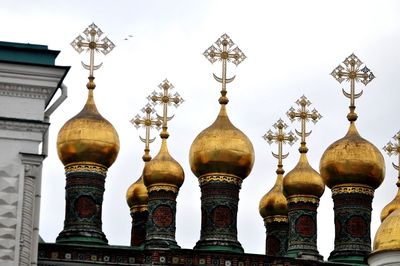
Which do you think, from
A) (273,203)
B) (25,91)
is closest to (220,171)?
(273,203)

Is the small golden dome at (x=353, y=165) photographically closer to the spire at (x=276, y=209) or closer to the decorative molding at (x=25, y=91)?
the spire at (x=276, y=209)

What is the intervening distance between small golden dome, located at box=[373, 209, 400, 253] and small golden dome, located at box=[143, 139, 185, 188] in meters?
7.03

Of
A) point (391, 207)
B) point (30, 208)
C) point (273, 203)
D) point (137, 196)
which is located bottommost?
point (30, 208)

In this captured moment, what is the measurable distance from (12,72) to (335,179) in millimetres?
15763

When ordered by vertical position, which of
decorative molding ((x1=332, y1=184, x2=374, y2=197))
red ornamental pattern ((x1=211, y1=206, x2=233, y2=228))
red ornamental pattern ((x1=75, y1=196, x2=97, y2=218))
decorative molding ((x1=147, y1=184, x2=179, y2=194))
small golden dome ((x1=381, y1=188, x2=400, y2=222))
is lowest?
red ornamental pattern ((x1=211, y1=206, x2=233, y2=228))

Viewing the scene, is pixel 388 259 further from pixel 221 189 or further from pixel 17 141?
pixel 17 141

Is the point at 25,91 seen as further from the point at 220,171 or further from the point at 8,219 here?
the point at 220,171

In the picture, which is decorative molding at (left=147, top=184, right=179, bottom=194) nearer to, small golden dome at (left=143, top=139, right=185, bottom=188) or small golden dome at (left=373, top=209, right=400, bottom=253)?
small golden dome at (left=143, top=139, right=185, bottom=188)

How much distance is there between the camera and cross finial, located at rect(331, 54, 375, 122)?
47938mm

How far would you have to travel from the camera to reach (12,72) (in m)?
32.8

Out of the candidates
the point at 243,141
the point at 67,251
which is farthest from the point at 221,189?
the point at 67,251

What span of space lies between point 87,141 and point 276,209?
627 cm

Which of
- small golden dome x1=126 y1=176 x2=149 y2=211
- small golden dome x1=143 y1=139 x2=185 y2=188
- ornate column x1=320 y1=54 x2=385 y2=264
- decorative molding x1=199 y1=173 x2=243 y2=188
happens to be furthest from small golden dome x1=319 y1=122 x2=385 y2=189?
small golden dome x1=126 y1=176 x2=149 y2=211

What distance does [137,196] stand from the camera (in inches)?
→ 1972
